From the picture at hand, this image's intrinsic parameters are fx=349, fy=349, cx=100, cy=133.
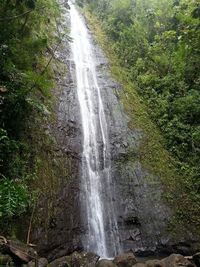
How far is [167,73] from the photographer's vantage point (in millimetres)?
16453

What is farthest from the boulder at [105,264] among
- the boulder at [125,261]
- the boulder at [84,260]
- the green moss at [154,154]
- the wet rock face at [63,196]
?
the green moss at [154,154]

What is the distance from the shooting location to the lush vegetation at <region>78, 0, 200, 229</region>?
11.9 metres

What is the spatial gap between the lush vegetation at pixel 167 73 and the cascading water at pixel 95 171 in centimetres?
221

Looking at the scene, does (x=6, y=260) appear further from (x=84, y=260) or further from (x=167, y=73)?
(x=167, y=73)

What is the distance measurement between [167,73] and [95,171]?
23.2 feet

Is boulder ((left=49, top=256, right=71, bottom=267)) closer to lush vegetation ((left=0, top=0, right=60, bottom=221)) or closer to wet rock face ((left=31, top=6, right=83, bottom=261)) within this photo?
wet rock face ((left=31, top=6, right=83, bottom=261))

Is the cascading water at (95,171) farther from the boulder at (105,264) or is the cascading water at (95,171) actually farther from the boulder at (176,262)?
the boulder at (176,262)

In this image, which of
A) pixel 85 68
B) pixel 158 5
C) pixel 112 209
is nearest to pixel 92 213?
pixel 112 209

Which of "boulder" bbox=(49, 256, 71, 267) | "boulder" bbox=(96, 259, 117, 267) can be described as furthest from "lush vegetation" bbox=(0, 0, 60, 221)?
"boulder" bbox=(96, 259, 117, 267)

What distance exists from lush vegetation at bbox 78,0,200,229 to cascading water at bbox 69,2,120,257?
86.9 inches

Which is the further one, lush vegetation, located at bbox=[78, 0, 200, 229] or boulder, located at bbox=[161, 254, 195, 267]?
lush vegetation, located at bbox=[78, 0, 200, 229]

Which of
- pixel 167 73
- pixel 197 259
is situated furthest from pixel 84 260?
pixel 167 73

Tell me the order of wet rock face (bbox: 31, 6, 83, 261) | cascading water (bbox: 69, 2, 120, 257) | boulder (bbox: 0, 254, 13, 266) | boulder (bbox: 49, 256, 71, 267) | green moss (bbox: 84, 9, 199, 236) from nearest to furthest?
boulder (bbox: 0, 254, 13, 266)
boulder (bbox: 49, 256, 71, 267)
wet rock face (bbox: 31, 6, 83, 261)
cascading water (bbox: 69, 2, 120, 257)
green moss (bbox: 84, 9, 199, 236)

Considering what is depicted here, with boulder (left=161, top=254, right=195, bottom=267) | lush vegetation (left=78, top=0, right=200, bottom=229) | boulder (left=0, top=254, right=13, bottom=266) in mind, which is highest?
lush vegetation (left=78, top=0, right=200, bottom=229)
